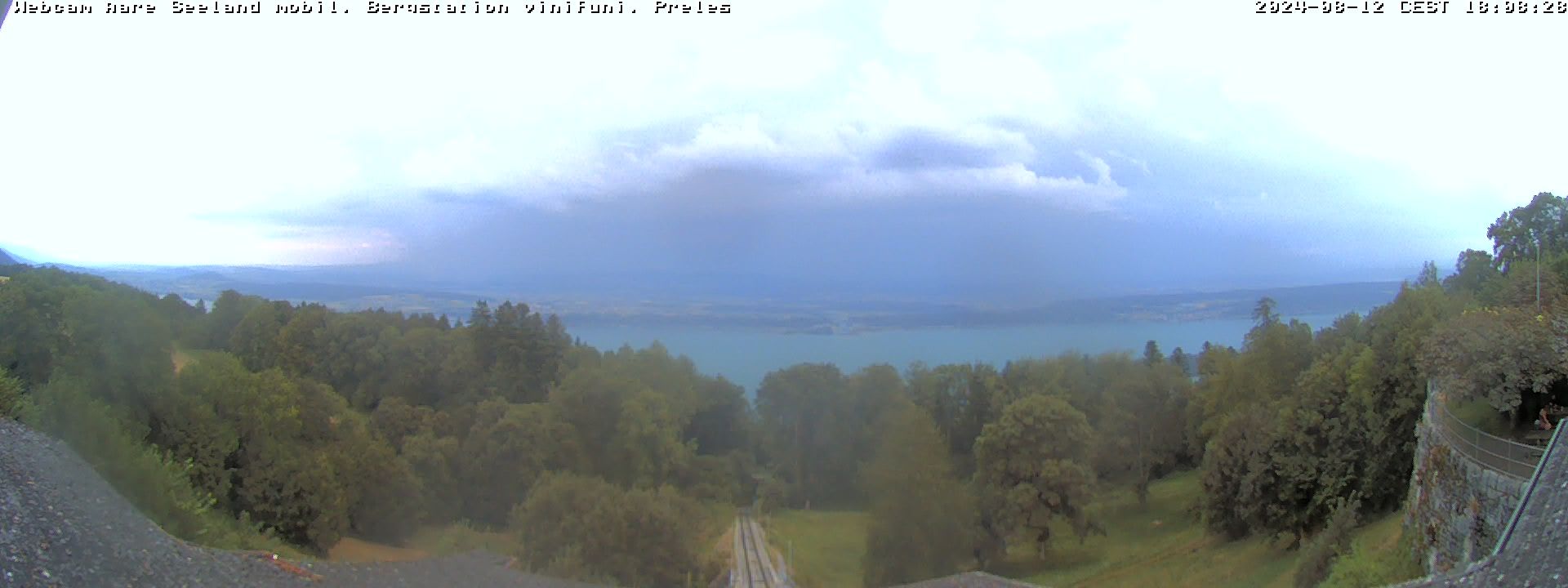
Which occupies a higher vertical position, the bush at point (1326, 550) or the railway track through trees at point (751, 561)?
the bush at point (1326, 550)

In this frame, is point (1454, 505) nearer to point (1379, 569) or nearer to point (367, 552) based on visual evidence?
point (1379, 569)

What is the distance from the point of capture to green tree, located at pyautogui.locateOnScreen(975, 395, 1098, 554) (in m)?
18.3

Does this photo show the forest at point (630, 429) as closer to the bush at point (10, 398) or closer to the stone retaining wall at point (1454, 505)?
the bush at point (10, 398)

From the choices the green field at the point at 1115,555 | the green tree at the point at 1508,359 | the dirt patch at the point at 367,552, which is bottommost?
the green field at the point at 1115,555

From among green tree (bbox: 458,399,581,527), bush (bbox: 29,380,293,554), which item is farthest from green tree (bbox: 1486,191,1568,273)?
bush (bbox: 29,380,293,554)

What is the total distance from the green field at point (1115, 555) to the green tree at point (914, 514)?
517 mm

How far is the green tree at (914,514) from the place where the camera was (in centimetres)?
1538

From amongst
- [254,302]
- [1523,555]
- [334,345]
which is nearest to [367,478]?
[334,345]

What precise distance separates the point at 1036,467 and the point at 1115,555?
2719 millimetres

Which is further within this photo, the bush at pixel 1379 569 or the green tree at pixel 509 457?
the green tree at pixel 509 457

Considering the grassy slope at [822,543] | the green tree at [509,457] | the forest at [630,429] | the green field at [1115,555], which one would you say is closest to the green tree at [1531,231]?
the forest at [630,429]

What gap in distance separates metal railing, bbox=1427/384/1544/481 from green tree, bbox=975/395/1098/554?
8.55 m

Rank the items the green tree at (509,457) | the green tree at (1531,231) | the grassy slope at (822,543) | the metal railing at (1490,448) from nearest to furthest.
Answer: the metal railing at (1490,448), the grassy slope at (822,543), the green tree at (509,457), the green tree at (1531,231)

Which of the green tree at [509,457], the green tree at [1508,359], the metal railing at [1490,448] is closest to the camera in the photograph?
the metal railing at [1490,448]
